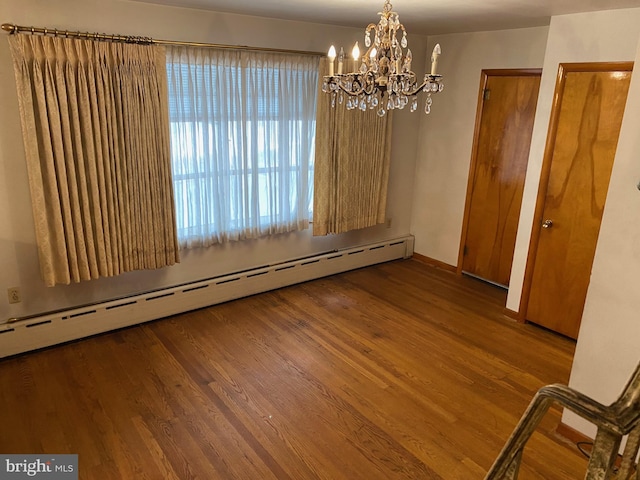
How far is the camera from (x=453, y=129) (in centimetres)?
479

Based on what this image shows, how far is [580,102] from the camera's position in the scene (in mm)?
3412

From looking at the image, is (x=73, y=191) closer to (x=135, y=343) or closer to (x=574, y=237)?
(x=135, y=343)

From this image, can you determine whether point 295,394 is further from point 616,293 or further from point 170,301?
point 616,293

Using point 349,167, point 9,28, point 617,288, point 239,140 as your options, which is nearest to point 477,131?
point 349,167

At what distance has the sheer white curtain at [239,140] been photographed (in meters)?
3.57

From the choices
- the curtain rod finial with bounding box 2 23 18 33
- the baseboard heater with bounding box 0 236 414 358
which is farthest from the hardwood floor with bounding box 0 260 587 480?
the curtain rod finial with bounding box 2 23 18 33

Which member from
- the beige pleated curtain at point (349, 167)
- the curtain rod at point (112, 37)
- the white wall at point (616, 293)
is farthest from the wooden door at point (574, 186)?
the curtain rod at point (112, 37)

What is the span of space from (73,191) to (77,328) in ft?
3.36

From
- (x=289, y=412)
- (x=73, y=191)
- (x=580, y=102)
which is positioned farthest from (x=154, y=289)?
(x=580, y=102)

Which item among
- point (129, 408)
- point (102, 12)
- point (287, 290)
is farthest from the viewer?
point (287, 290)

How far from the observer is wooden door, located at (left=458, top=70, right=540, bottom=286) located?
4195 mm

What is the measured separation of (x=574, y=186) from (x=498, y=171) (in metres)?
1.00

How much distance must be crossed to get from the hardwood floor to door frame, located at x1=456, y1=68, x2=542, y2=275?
93 cm

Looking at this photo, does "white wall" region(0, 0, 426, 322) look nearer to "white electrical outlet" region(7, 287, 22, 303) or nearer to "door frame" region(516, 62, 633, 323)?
"white electrical outlet" region(7, 287, 22, 303)
